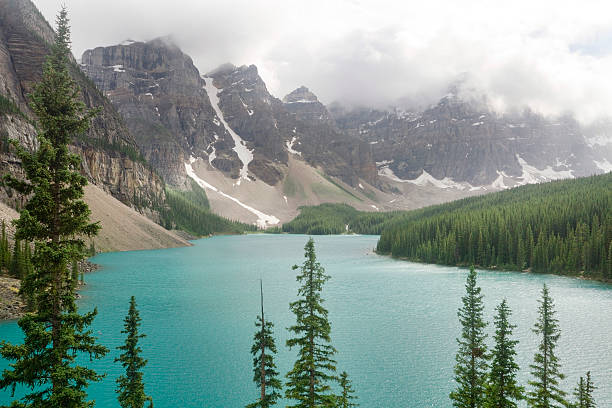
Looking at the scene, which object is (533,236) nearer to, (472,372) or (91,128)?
(472,372)

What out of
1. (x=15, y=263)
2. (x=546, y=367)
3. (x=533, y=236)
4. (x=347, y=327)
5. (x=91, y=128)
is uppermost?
(x=91, y=128)

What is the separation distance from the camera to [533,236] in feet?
280

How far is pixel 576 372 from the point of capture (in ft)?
Result: 87.6

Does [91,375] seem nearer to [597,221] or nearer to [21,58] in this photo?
[597,221]

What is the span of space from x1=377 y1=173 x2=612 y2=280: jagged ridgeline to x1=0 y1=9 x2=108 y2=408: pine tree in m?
78.2

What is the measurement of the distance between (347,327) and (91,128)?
474ft

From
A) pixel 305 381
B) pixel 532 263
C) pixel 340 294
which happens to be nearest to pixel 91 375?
pixel 305 381

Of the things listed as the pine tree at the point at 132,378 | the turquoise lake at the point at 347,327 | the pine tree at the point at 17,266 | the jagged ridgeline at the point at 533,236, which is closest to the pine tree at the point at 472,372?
the turquoise lake at the point at 347,327

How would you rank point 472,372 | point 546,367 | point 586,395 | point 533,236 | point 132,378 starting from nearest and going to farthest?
point 586,395
point 132,378
point 546,367
point 472,372
point 533,236

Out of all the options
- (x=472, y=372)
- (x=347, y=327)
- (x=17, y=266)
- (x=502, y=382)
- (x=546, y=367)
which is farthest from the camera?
(x=17, y=266)

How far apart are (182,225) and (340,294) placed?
13851 cm

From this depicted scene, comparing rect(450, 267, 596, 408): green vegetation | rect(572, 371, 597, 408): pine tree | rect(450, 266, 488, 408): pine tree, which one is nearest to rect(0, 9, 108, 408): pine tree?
rect(450, 267, 596, 408): green vegetation

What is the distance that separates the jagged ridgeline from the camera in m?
73.2

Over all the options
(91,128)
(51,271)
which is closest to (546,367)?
(51,271)
